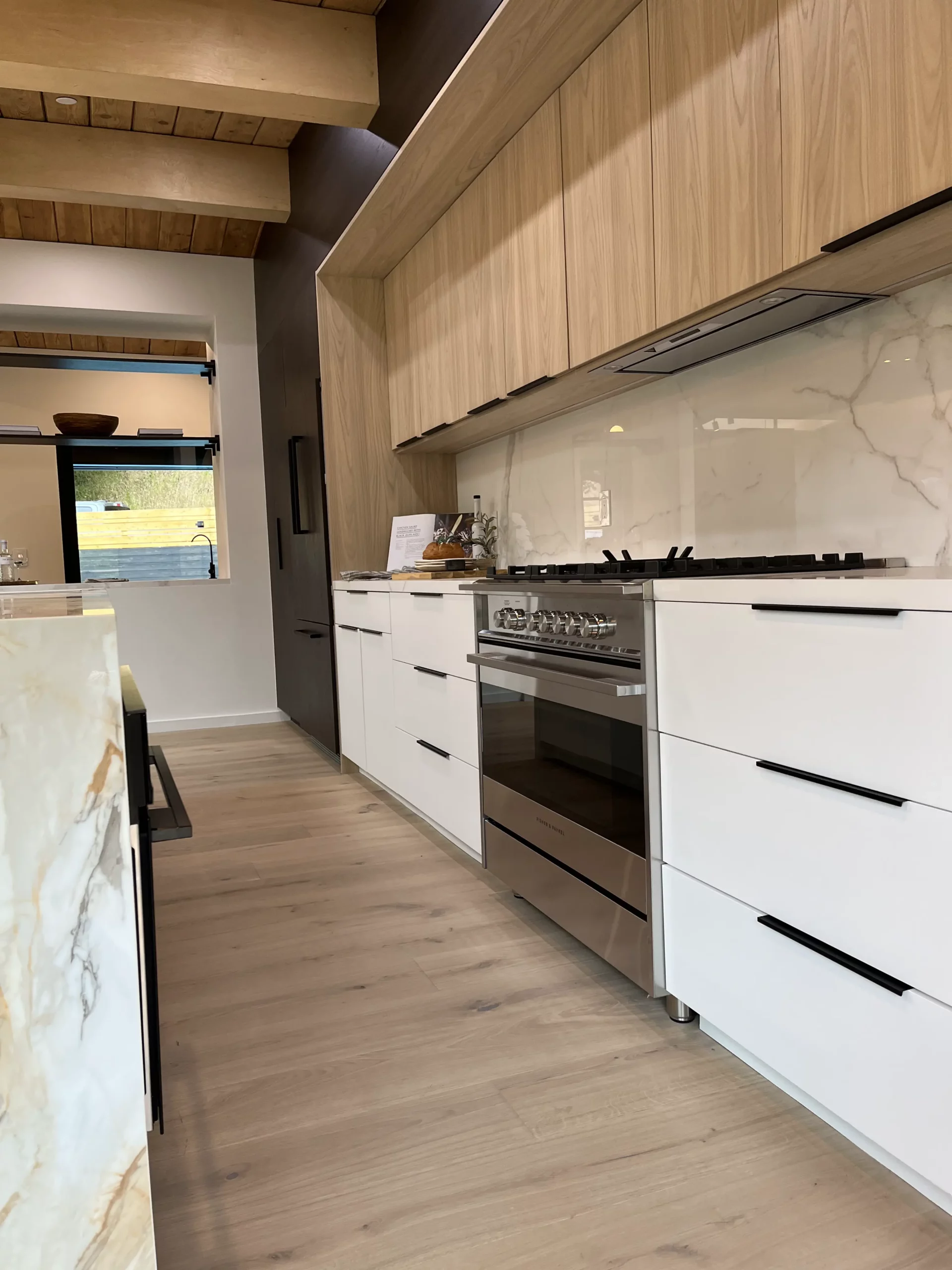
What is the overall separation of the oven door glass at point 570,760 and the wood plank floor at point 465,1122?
355 mm

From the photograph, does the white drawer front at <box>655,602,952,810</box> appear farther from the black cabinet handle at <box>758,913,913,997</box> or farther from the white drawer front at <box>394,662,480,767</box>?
the white drawer front at <box>394,662,480,767</box>

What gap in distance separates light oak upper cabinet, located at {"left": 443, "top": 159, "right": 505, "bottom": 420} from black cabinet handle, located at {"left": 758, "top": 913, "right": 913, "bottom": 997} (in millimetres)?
1881

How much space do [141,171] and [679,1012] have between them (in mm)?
4419

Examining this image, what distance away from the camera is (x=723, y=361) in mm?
2268

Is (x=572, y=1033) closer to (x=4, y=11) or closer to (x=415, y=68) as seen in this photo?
(x=415, y=68)

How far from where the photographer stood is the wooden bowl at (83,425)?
19.2 feet

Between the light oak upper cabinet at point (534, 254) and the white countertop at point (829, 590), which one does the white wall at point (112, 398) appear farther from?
the white countertop at point (829, 590)

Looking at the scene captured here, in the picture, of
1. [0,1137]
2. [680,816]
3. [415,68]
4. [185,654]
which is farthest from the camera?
[185,654]

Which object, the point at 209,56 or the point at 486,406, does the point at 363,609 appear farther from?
the point at 209,56

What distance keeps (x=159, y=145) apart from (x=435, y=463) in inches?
81.6

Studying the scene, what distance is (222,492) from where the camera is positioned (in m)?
5.85

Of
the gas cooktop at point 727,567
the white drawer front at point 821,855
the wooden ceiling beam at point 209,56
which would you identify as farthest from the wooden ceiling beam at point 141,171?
the white drawer front at point 821,855

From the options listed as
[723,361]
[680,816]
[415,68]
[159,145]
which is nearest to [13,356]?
[159,145]

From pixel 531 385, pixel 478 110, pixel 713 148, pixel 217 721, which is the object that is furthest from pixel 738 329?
pixel 217 721
